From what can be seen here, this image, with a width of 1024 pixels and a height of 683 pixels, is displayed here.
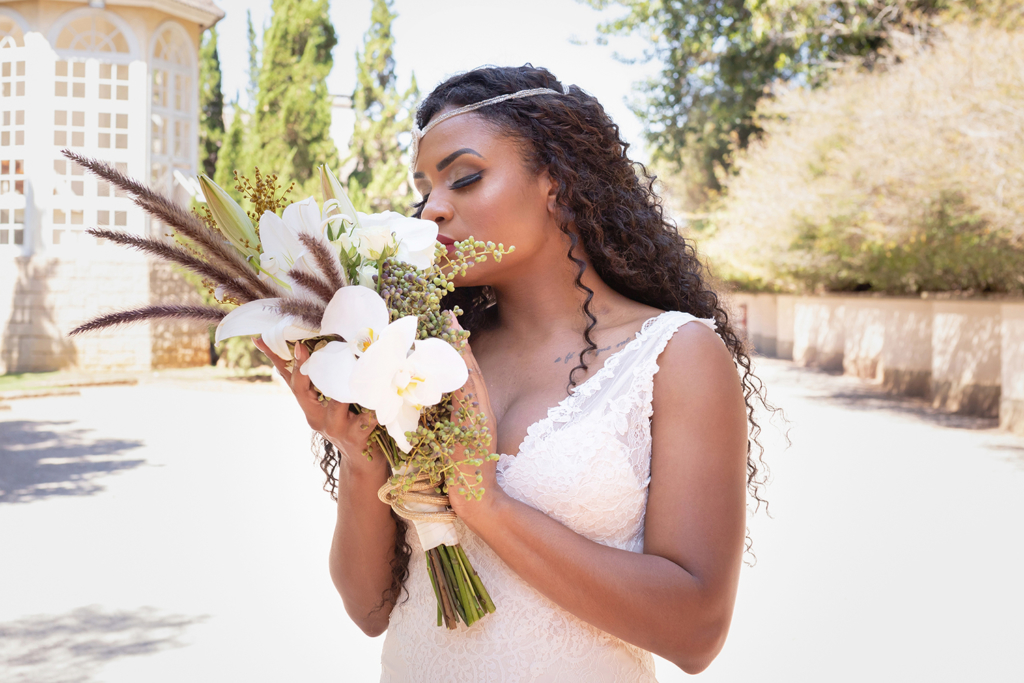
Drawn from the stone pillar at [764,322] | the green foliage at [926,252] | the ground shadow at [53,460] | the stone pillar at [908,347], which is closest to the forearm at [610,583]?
the ground shadow at [53,460]

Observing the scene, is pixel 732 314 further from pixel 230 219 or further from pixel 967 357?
pixel 967 357

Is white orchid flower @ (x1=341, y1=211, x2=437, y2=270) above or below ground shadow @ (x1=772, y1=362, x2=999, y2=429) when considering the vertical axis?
above

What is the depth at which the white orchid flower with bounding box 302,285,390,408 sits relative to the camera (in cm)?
144

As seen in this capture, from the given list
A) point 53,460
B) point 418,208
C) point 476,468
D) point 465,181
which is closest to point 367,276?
point 476,468

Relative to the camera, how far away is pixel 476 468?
1713 millimetres

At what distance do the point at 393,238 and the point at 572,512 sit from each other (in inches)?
27.4

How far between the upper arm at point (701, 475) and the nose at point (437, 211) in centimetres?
60

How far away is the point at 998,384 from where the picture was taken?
1401cm

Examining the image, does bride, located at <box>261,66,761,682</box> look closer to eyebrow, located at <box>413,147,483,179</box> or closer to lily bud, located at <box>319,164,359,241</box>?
eyebrow, located at <box>413,147,483,179</box>

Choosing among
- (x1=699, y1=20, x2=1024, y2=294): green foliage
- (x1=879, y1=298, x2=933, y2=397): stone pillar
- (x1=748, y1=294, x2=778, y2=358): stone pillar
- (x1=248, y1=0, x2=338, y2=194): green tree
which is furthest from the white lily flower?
(x1=748, y1=294, x2=778, y2=358): stone pillar

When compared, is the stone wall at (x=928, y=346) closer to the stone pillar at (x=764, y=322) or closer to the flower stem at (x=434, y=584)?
the stone pillar at (x=764, y=322)

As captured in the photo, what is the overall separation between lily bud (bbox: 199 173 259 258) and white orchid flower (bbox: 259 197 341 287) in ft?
0.19

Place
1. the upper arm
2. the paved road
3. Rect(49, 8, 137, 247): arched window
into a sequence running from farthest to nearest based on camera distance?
Rect(49, 8, 137, 247): arched window
the paved road
the upper arm

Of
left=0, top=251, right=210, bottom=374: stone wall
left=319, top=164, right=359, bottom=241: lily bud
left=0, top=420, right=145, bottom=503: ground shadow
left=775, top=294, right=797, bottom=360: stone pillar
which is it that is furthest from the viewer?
left=775, top=294, right=797, bottom=360: stone pillar
